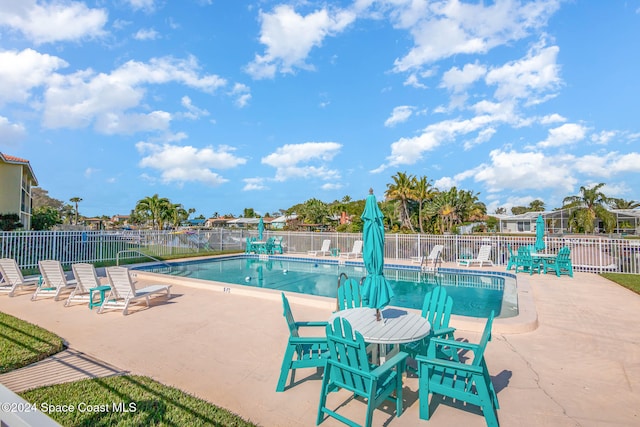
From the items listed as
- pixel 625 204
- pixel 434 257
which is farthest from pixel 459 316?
pixel 625 204

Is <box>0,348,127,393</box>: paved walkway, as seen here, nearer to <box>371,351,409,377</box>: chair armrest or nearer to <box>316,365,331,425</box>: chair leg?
<box>316,365,331,425</box>: chair leg

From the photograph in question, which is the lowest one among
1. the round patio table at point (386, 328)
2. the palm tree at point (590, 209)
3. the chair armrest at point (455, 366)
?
the chair armrest at point (455, 366)

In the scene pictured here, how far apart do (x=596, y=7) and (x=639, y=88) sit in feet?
20.4

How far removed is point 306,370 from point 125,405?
1892 mm

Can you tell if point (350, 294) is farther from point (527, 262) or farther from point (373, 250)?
point (527, 262)

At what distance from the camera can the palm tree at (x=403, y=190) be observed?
29938 millimetres

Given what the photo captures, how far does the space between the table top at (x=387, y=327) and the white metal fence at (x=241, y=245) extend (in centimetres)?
944

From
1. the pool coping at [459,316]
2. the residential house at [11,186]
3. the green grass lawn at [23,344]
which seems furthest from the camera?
the residential house at [11,186]

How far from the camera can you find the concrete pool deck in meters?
3.04

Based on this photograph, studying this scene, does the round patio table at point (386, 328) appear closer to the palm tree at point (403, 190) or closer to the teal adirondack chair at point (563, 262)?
the teal adirondack chair at point (563, 262)

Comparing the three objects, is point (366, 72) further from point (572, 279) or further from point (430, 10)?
point (572, 279)

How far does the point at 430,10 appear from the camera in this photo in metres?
12.2

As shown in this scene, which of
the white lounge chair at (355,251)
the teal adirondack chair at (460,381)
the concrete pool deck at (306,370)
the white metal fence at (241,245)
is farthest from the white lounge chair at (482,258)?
the teal adirondack chair at (460,381)

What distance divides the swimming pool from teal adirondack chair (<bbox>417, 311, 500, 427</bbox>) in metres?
4.94
